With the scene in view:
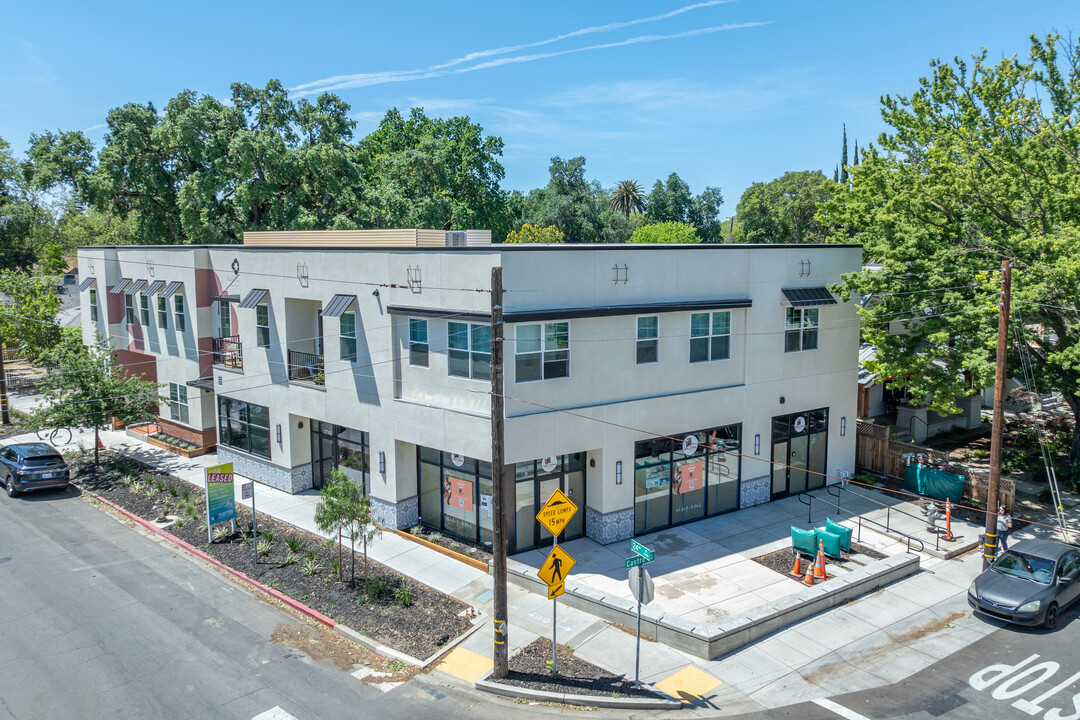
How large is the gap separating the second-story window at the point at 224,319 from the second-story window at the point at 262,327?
11.3ft

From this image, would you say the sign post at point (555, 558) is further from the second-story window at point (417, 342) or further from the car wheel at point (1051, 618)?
the car wheel at point (1051, 618)

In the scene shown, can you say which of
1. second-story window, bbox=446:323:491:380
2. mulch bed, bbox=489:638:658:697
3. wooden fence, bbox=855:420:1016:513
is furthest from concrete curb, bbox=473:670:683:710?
wooden fence, bbox=855:420:1016:513

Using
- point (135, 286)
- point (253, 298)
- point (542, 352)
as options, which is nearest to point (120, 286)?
point (135, 286)

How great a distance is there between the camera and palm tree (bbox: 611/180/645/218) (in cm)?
10125

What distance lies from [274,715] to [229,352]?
17.5 meters

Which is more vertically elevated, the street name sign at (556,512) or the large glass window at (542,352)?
the large glass window at (542,352)

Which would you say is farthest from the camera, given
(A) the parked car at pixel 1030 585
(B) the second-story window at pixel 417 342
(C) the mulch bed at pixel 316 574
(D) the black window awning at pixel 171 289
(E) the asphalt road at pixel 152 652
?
(D) the black window awning at pixel 171 289

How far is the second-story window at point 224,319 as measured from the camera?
2781 cm

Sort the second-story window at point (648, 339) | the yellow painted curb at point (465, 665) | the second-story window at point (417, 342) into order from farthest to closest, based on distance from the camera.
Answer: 1. the second-story window at point (648, 339)
2. the second-story window at point (417, 342)
3. the yellow painted curb at point (465, 665)

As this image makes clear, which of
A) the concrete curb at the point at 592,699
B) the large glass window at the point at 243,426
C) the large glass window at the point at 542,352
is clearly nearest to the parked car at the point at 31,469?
the large glass window at the point at 243,426

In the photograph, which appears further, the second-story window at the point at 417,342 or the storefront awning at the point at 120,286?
the storefront awning at the point at 120,286

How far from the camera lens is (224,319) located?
28.2 metres

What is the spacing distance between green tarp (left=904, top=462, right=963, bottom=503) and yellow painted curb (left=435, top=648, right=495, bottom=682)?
16.2m

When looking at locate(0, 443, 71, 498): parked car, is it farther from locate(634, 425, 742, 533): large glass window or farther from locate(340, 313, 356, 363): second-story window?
locate(634, 425, 742, 533): large glass window
